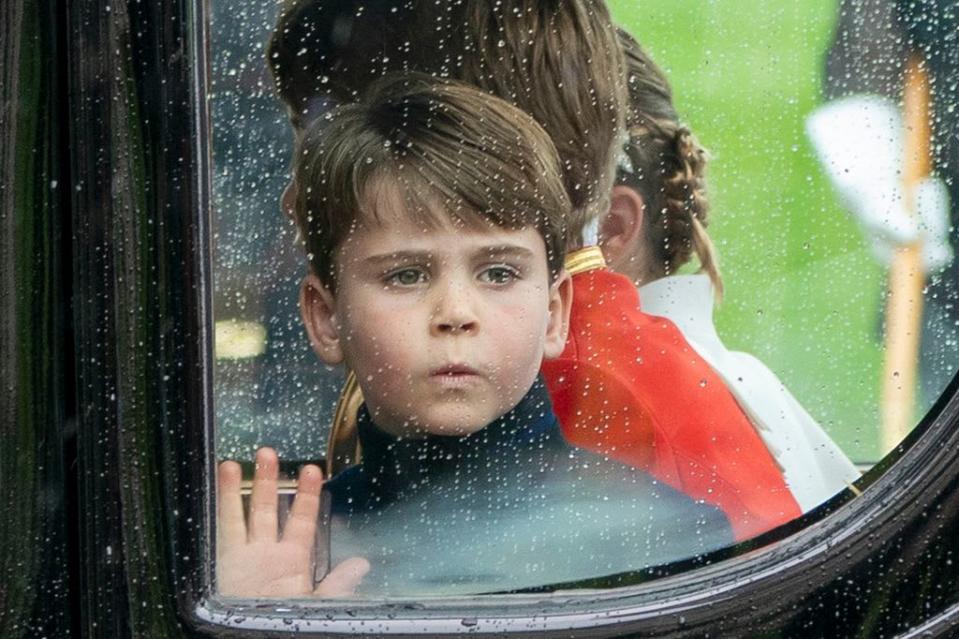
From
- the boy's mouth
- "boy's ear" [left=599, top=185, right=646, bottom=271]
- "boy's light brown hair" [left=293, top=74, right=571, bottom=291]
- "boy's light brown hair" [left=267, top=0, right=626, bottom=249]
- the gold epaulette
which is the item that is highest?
"boy's light brown hair" [left=267, top=0, right=626, bottom=249]

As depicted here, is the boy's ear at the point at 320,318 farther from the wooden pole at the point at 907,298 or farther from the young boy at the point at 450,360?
the wooden pole at the point at 907,298

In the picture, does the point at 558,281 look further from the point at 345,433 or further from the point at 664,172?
the point at 345,433

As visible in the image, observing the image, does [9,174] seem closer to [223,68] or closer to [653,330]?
[223,68]

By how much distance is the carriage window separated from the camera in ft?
4.27

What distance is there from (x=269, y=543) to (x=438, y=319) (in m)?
0.28

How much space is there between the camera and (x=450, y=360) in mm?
1307

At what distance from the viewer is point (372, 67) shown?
4.26 ft

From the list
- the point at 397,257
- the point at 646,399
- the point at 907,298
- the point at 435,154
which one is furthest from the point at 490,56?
the point at 907,298

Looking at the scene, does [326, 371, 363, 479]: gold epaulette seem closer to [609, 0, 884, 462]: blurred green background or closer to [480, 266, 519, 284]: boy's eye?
[480, 266, 519, 284]: boy's eye

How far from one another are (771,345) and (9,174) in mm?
741

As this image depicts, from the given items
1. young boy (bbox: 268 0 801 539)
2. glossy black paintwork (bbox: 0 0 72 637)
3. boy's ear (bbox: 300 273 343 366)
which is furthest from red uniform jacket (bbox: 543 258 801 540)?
glossy black paintwork (bbox: 0 0 72 637)

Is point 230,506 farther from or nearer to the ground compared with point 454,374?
nearer to the ground

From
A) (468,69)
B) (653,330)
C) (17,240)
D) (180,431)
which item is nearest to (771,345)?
(653,330)

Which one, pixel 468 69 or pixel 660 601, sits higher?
pixel 468 69
